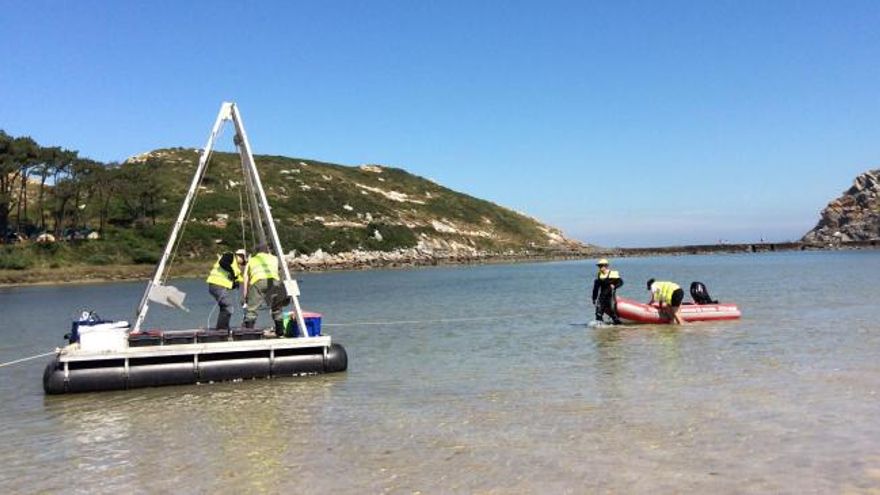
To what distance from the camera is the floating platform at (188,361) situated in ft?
46.0

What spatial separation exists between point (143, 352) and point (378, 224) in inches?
4721

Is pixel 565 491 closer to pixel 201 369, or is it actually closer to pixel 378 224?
pixel 201 369

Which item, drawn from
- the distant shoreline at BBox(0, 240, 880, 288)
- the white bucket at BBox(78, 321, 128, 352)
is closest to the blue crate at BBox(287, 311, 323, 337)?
the white bucket at BBox(78, 321, 128, 352)

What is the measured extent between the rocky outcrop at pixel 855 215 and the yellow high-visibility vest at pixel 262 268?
182576 mm

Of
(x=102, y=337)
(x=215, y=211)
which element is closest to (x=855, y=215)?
(x=215, y=211)

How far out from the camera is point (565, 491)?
770 centimetres

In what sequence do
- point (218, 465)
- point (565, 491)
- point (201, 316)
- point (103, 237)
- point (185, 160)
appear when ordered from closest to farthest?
point (565, 491)
point (218, 465)
point (201, 316)
point (103, 237)
point (185, 160)

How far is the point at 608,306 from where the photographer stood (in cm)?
2403

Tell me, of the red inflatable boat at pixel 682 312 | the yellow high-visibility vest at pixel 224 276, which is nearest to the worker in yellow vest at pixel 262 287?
the yellow high-visibility vest at pixel 224 276

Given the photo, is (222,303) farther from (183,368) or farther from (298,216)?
(298,216)

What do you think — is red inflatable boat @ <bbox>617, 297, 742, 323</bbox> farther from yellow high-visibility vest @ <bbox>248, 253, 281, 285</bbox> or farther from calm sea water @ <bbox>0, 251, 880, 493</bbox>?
yellow high-visibility vest @ <bbox>248, 253, 281, 285</bbox>

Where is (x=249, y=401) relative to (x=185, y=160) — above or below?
below

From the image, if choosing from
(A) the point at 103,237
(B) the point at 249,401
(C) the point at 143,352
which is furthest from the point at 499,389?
(A) the point at 103,237

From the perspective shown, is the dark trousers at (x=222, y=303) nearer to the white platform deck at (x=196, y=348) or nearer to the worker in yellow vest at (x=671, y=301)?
the white platform deck at (x=196, y=348)
